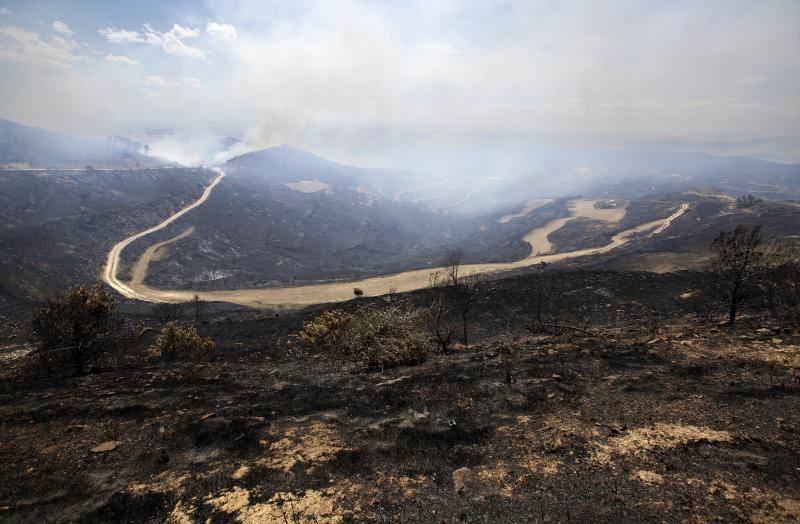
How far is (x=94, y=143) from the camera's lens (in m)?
167

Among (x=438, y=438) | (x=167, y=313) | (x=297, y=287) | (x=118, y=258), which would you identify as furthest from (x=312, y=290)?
(x=438, y=438)

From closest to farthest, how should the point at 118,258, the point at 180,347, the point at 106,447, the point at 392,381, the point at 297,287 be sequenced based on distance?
the point at 106,447 < the point at 392,381 < the point at 180,347 < the point at 297,287 < the point at 118,258

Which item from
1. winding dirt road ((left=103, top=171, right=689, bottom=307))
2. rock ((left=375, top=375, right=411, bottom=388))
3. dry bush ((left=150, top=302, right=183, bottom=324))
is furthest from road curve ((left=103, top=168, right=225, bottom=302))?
rock ((left=375, top=375, right=411, bottom=388))

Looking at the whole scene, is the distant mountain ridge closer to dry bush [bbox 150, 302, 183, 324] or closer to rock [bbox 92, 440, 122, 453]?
dry bush [bbox 150, 302, 183, 324]

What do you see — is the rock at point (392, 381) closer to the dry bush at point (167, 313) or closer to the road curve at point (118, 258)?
the dry bush at point (167, 313)

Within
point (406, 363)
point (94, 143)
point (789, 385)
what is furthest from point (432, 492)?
point (94, 143)

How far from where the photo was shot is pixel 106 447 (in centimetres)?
882

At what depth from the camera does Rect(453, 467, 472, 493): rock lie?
7124 mm

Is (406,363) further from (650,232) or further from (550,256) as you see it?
(650,232)

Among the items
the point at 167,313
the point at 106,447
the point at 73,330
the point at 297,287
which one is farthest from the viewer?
the point at 297,287

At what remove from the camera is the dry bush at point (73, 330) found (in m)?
14.0

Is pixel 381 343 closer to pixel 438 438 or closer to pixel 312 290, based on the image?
pixel 438 438

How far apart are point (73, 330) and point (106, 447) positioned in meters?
7.51

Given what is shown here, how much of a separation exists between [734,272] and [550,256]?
176 feet
